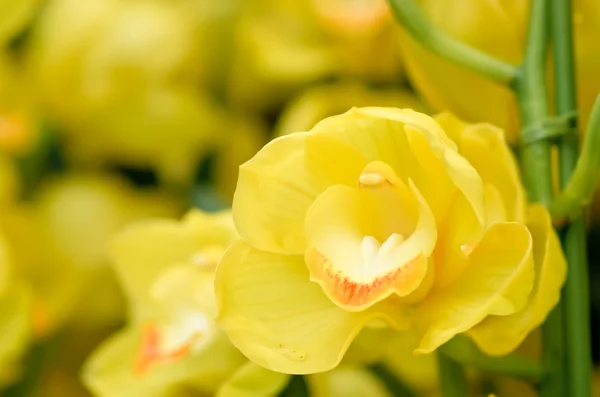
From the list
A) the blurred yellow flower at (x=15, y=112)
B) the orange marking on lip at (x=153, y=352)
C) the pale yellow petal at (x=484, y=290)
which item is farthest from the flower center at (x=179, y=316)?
the blurred yellow flower at (x=15, y=112)

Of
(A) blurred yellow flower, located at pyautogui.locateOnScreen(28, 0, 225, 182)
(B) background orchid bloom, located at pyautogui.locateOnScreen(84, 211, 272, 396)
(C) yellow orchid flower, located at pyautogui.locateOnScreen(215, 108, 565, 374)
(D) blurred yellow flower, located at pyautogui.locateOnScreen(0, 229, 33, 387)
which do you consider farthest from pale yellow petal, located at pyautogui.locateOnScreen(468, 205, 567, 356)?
(A) blurred yellow flower, located at pyautogui.locateOnScreen(28, 0, 225, 182)

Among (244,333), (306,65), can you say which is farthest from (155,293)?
(306,65)

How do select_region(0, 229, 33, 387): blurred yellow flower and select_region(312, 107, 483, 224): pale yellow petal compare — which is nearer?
select_region(312, 107, 483, 224): pale yellow petal

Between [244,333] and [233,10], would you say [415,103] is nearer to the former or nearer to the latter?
[233,10]

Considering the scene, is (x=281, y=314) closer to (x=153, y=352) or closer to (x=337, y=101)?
(x=153, y=352)

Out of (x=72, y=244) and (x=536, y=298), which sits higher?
(x=536, y=298)

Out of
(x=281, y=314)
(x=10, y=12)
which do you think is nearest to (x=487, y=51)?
(x=281, y=314)

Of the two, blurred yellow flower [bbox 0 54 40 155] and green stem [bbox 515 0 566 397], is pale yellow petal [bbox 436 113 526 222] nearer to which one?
green stem [bbox 515 0 566 397]
